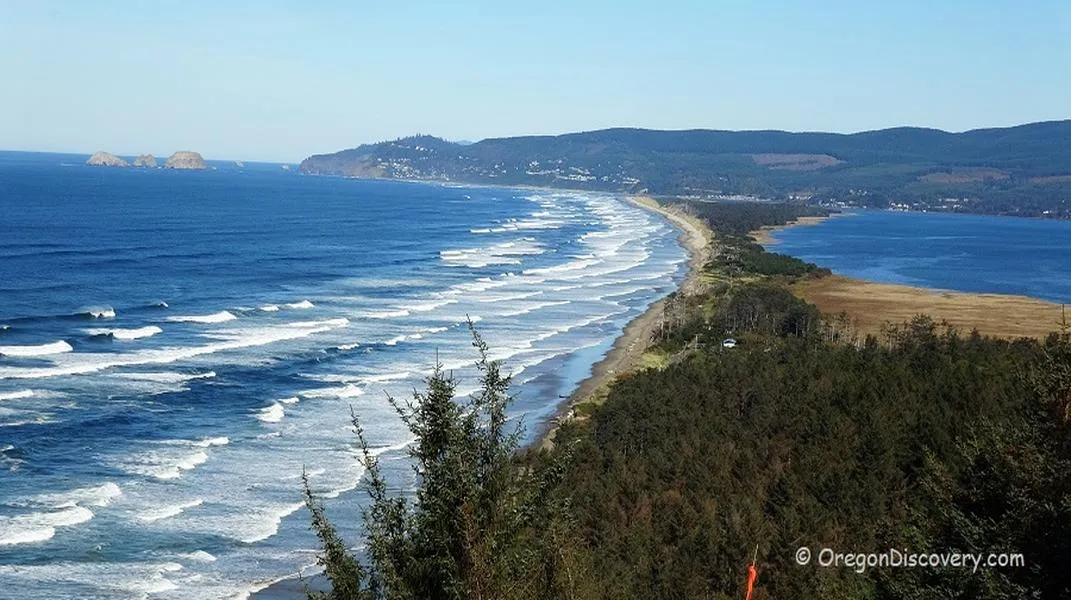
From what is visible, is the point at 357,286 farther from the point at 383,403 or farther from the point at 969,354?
the point at 969,354

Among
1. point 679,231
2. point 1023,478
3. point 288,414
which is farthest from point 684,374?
point 679,231

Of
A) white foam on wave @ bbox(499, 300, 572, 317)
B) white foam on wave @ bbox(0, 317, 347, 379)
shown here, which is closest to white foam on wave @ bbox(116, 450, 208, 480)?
white foam on wave @ bbox(0, 317, 347, 379)

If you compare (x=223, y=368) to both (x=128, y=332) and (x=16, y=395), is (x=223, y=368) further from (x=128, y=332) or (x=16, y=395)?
(x=128, y=332)

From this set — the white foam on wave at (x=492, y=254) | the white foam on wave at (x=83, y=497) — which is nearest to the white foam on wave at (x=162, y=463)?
the white foam on wave at (x=83, y=497)

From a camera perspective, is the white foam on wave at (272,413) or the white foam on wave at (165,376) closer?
the white foam on wave at (272,413)

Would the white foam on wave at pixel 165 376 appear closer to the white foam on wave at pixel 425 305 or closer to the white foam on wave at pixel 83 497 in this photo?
the white foam on wave at pixel 83 497

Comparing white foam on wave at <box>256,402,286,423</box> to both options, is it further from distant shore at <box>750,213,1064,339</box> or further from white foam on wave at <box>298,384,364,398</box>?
distant shore at <box>750,213,1064,339</box>

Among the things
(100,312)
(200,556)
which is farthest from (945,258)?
(200,556)
